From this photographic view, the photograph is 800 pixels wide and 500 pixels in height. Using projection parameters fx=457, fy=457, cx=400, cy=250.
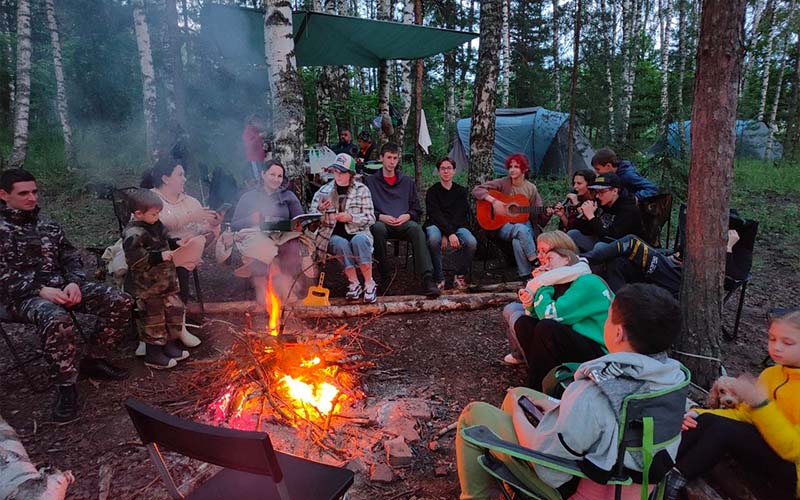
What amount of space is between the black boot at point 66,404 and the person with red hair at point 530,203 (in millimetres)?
4097

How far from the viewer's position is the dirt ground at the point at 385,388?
2361 millimetres

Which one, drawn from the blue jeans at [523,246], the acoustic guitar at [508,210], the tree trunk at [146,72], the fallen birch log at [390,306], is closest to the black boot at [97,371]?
the fallen birch log at [390,306]

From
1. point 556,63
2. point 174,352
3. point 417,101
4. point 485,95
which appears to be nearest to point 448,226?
point 485,95

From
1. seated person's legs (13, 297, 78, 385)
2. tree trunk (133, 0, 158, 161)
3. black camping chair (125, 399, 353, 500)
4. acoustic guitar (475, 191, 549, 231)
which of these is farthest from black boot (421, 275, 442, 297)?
tree trunk (133, 0, 158, 161)

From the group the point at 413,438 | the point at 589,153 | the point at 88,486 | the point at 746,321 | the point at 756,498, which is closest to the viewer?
the point at 756,498

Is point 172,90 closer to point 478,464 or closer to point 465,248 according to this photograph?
point 465,248

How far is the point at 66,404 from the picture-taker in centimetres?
287

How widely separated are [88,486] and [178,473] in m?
0.42

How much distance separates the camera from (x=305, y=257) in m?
4.64

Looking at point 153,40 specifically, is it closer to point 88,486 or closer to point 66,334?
point 66,334

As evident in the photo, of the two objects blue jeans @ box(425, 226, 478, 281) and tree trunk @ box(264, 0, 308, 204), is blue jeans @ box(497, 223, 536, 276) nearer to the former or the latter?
blue jeans @ box(425, 226, 478, 281)

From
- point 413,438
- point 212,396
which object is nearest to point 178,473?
point 212,396

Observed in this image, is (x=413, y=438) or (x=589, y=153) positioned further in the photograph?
(x=589, y=153)

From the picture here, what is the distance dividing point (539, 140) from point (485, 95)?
24.6 feet
